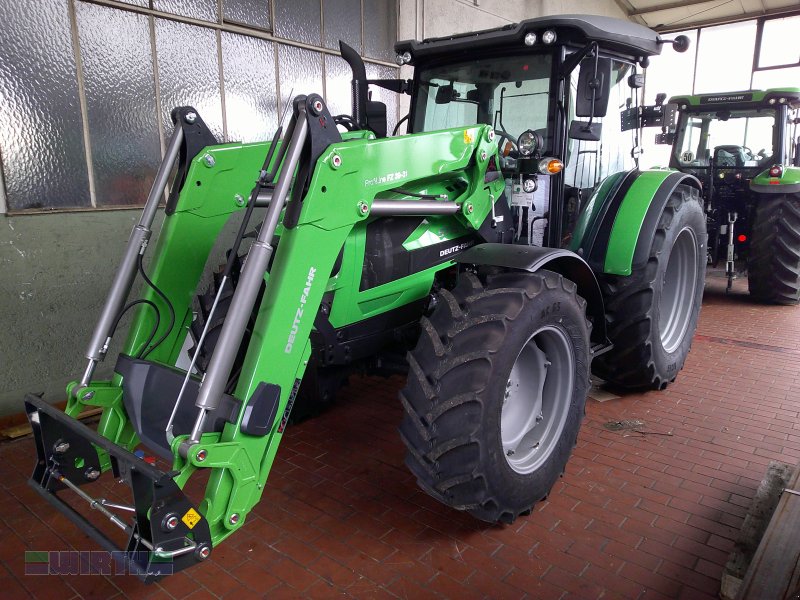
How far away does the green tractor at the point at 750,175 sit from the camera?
6.16 meters

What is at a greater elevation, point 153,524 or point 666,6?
point 666,6

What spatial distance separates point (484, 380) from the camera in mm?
2285

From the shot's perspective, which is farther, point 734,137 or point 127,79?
point 734,137

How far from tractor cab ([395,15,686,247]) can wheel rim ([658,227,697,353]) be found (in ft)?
3.58

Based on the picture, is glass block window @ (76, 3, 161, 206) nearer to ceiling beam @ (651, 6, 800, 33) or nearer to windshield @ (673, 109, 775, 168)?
windshield @ (673, 109, 775, 168)

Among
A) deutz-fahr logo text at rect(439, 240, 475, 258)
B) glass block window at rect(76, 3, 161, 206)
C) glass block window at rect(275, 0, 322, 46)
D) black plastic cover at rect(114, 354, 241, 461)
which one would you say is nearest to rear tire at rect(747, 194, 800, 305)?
deutz-fahr logo text at rect(439, 240, 475, 258)

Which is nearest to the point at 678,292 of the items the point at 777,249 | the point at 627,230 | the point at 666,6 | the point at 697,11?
the point at 627,230

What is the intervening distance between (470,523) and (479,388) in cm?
76

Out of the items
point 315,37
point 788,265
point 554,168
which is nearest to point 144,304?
point 554,168

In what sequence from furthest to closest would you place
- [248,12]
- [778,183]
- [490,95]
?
[778,183]
[248,12]
[490,95]

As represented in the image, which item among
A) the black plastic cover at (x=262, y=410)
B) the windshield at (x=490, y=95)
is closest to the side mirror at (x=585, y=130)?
the windshield at (x=490, y=95)

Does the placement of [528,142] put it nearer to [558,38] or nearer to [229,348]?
[558,38]

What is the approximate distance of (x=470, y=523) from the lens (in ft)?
8.67

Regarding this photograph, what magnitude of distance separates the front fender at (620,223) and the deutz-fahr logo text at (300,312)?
199cm
